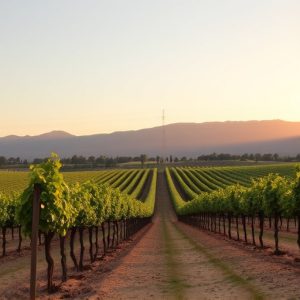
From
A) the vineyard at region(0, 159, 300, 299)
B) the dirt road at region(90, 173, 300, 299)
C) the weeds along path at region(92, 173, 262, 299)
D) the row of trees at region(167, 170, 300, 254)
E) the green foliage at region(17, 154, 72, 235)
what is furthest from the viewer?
the row of trees at region(167, 170, 300, 254)

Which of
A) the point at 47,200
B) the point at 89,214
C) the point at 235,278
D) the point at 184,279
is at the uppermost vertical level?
the point at 47,200

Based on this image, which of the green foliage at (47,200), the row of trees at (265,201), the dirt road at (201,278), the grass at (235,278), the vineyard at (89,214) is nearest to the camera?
the grass at (235,278)

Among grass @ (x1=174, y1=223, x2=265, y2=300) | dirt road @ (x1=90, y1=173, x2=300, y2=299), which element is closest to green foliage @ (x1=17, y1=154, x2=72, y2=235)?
dirt road @ (x1=90, y1=173, x2=300, y2=299)

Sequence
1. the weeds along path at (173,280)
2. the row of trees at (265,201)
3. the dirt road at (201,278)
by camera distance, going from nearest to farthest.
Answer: the dirt road at (201,278) < the weeds along path at (173,280) < the row of trees at (265,201)

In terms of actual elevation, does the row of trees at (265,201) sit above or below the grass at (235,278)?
above

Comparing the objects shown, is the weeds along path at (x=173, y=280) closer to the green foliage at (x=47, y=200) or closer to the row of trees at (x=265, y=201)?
the green foliage at (x=47, y=200)

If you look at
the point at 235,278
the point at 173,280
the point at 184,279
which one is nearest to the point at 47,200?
the point at 173,280

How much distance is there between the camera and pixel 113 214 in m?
46.7

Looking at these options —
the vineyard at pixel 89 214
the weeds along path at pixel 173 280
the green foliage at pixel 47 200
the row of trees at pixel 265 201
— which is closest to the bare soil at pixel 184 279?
the weeds along path at pixel 173 280

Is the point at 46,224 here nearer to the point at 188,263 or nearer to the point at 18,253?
the point at 188,263

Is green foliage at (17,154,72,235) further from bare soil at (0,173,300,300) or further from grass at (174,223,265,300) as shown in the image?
grass at (174,223,265,300)

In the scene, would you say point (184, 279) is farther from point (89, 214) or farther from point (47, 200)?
point (89, 214)

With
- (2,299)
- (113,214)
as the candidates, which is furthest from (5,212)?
(2,299)

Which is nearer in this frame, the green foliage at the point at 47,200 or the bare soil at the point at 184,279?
the bare soil at the point at 184,279
